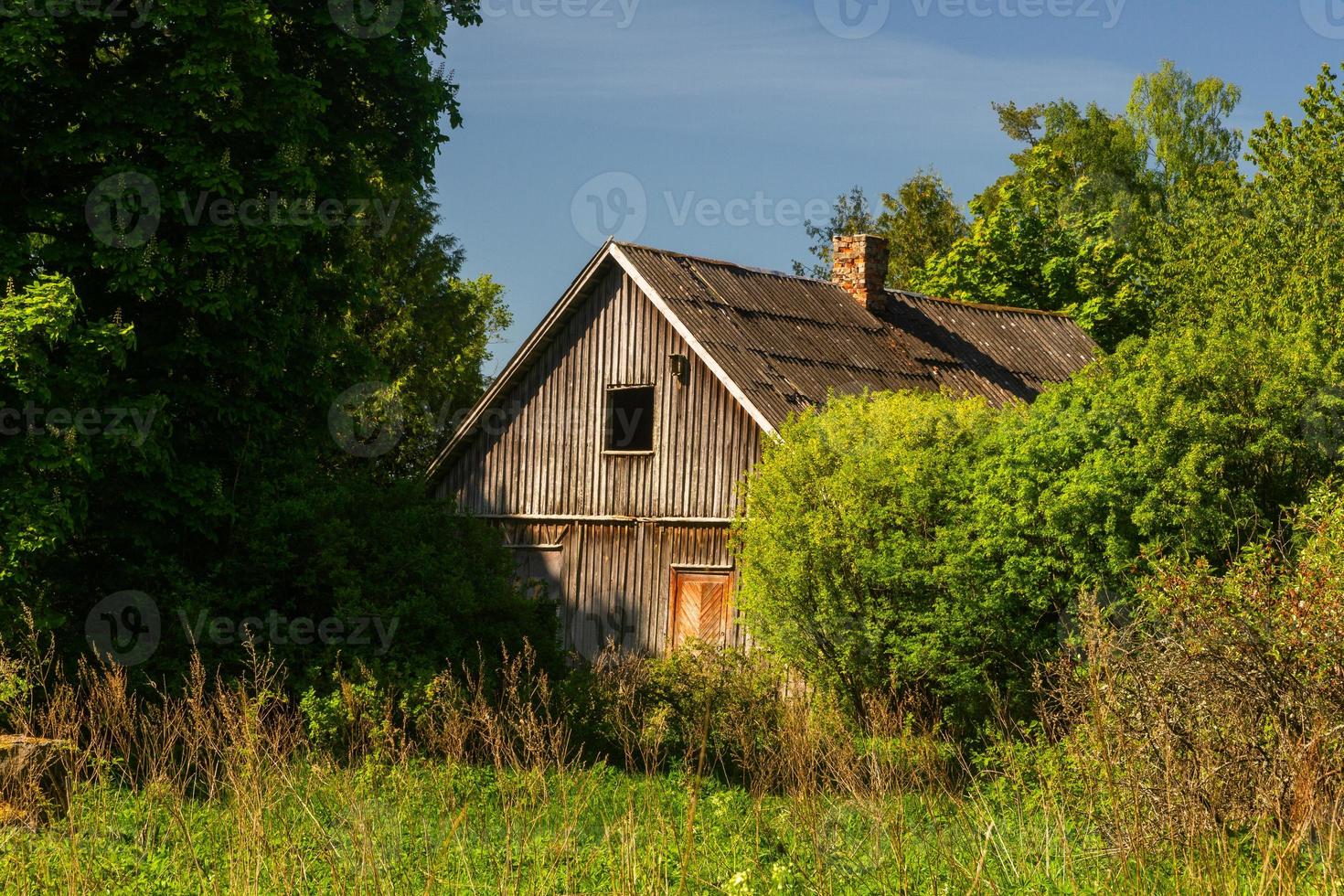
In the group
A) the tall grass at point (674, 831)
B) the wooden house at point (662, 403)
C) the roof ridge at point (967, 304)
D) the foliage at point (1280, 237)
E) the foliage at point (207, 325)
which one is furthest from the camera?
the foliage at point (1280, 237)

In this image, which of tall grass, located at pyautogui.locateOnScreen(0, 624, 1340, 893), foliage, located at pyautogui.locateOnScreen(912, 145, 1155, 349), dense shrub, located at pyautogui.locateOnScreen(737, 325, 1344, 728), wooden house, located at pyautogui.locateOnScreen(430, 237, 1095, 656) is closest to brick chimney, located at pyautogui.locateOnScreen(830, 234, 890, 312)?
wooden house, located at pyautogui.locateOnScreen(430, 237, 1095, 656)

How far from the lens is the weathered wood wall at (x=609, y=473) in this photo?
61.3 feet

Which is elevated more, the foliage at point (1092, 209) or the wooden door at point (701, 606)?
the foliage at point (1092, 209)

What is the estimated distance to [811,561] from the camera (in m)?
14.4

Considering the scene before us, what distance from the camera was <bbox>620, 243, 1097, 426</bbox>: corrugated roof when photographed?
60.5 feet

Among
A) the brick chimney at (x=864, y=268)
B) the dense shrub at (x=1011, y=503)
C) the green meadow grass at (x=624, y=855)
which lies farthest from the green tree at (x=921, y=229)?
the green meadow grass at (x=624, y=855)

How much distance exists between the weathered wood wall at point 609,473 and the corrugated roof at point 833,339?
612mm

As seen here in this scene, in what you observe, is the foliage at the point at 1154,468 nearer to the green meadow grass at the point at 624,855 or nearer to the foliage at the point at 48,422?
the green meadow grass at the point at 624,855

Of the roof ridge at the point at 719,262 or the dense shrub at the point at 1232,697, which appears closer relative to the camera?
the dense shrub at the point at 1232,697

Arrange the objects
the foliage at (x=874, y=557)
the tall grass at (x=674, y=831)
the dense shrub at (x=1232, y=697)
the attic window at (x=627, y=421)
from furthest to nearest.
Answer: the attic window at (x=627, y=421) → the foliage at (x=874, y=557) → the dense shrub at (x=1232, y=697) → the tall grass at (x=674, y=831)

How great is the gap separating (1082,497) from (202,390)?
9080 mm

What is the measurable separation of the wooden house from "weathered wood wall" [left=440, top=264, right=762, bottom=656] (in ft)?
0.08

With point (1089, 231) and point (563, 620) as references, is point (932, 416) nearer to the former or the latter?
point (563, 620)

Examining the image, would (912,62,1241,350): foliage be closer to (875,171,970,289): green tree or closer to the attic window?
(875,171,970,289): green tree
